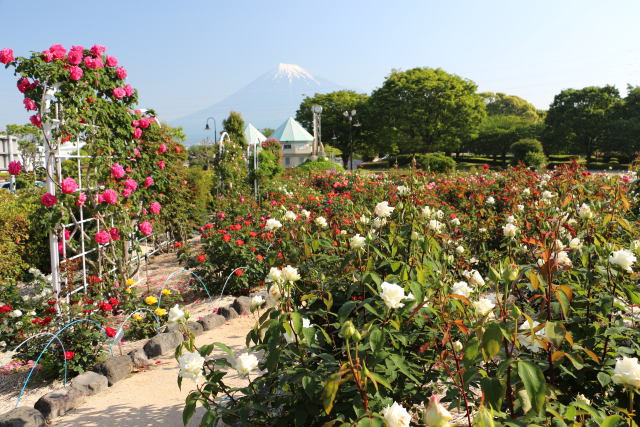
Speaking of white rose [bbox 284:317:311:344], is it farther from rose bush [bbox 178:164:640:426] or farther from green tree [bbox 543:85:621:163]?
green tree [bbox 543:85:621:163]

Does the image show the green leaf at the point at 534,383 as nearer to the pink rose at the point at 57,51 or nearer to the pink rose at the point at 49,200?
the pink rose at the point at 49,200

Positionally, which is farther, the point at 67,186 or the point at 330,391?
the point at 67,186

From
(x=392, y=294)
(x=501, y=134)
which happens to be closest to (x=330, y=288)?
(x=392, y=294)

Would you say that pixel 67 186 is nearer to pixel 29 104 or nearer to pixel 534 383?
pixel 29 104

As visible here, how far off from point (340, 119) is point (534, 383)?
44626 millimetres

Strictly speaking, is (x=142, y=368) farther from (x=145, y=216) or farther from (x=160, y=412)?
(x=145, y=216)

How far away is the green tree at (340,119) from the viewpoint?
42.2 meters

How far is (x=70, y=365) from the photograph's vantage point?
3738mm

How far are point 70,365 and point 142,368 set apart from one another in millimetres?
583

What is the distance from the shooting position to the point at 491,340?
131 cm

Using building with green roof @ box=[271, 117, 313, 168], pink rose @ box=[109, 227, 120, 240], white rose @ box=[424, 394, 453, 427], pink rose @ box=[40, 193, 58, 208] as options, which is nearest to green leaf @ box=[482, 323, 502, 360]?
white rose @ box=[424, 394, 453, 427]

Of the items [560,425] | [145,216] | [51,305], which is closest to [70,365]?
[51,305]

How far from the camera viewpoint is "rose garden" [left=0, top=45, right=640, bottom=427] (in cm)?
157

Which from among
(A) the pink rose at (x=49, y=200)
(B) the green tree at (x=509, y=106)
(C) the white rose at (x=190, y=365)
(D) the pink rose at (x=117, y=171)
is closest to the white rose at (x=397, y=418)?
(C) the white rose at (x=190, y=365)
